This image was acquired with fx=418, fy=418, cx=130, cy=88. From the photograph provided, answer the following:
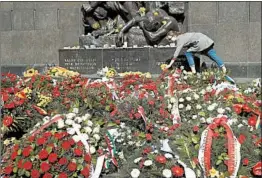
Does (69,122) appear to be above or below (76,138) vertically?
above

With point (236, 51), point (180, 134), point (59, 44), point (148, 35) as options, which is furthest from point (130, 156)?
point (59, 44)

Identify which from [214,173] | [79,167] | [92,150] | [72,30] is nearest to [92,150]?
[92,150]

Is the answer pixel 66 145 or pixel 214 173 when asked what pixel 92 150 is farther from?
pixel 214 173

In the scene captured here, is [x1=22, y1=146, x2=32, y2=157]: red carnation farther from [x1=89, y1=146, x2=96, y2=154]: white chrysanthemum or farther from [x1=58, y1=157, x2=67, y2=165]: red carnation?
[x1=89, y1=146, x2=96, y2=154]: white chrysanthemum

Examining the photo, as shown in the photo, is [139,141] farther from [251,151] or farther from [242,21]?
[242,21]

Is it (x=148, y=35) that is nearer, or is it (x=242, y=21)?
(x=148, y=35)

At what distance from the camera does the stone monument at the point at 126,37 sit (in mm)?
9195

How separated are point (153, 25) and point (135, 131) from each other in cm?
560

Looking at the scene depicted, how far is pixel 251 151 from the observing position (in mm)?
3523

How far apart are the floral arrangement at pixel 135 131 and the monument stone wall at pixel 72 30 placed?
488 centimetres

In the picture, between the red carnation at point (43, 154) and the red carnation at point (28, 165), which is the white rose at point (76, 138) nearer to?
the red carnation at point (43, 154)

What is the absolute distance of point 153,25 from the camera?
951 cm

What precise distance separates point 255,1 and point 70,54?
14.9 feet

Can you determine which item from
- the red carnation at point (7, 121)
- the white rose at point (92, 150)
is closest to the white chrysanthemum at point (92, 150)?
the white rose at point (92, 150)
